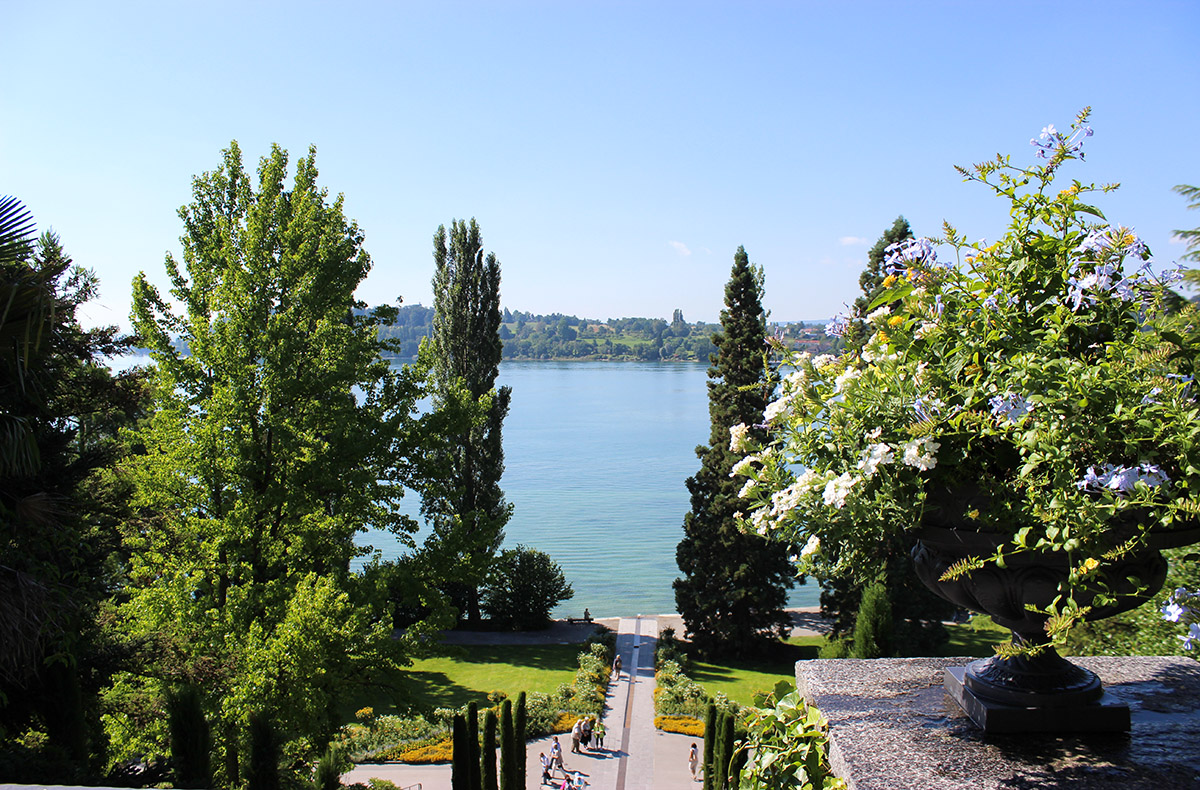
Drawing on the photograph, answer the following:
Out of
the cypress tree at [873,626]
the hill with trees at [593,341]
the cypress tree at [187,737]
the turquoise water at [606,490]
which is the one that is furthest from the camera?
the hill with trees at [593,341]

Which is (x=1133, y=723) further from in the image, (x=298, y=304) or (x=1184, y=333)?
(x=298, y=304)

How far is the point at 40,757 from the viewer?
8273mm

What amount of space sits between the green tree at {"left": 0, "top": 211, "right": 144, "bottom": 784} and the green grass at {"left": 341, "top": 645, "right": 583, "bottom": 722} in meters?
10.0

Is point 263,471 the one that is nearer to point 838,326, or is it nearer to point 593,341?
point 838,326

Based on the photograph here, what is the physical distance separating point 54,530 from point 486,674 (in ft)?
59.8

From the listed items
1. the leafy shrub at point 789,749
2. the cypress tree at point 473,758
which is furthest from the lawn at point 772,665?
the leafy shrub at point 789,749

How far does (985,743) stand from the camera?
200 centimetres

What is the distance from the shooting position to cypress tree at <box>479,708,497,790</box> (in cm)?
1152

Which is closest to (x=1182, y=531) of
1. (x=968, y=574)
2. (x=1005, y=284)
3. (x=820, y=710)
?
(x=968, y=574)

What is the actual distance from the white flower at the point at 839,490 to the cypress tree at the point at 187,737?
28.2ft

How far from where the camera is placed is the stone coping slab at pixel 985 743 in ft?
A: 5.94

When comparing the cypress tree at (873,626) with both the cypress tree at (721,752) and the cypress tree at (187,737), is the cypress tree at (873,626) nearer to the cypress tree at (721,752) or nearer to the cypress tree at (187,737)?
the cypress tree at (721,752)

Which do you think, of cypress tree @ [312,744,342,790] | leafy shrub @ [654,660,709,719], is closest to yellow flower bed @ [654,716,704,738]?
leafy shrub @ [654,660,709,719]

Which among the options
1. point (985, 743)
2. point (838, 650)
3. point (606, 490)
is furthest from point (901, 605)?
point (606, 490)
